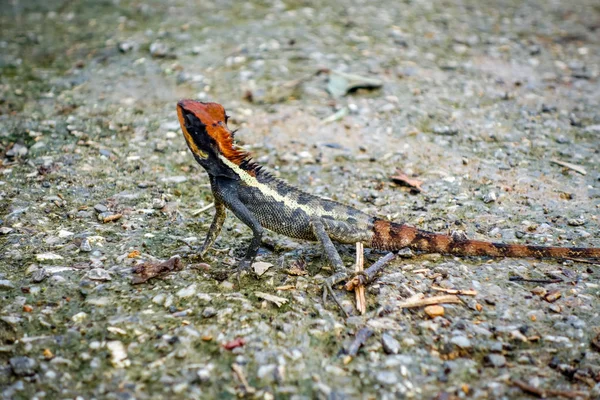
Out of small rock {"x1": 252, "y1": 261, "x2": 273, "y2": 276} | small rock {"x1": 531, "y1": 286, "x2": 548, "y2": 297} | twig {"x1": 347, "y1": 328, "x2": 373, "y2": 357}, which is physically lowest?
small rock {"x1": 252, "y1": 261, "x2": 273, "y2": 276}

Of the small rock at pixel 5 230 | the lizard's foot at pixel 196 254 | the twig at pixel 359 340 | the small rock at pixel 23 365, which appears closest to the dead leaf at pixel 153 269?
the lizard's foot at pixel 196 254

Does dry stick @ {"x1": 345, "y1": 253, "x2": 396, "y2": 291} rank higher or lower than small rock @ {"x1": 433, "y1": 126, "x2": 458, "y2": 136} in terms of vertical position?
lower

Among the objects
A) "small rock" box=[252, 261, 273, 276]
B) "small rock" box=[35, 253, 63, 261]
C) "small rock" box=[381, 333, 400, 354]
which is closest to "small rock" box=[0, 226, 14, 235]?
"small rock" box=[35, 253, 63, 261]

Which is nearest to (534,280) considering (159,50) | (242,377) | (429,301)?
(429,301)

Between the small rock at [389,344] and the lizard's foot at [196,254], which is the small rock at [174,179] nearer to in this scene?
the lizard's foot at [196,254]

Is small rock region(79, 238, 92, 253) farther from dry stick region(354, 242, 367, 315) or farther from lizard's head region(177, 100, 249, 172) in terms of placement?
dry stick region(354, 242, 367, 315)

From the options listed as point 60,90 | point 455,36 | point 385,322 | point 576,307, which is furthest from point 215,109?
point 455,36

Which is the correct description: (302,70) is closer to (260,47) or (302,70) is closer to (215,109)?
(260,47)
